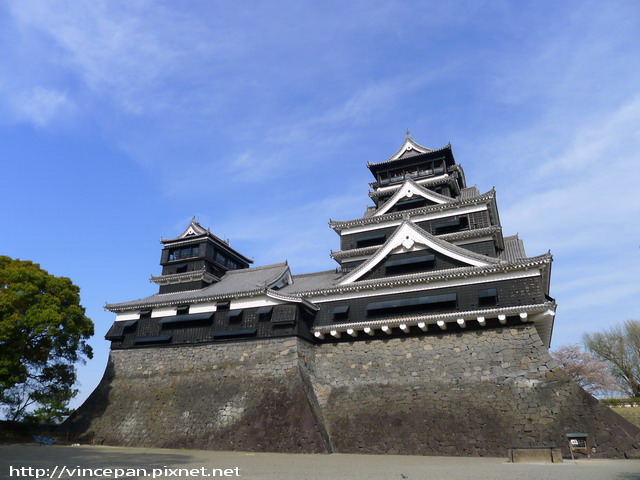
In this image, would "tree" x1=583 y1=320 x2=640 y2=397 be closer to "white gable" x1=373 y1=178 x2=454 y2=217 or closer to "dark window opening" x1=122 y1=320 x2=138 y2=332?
"white gable" x1=373 y1=178 x2=454 y2=217

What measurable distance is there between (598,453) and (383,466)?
8.34 m

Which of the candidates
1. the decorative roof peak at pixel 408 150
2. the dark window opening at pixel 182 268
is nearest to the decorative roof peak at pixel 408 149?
the decorative roof peak at pixel 408 150

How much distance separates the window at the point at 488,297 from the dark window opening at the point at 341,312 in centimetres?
678

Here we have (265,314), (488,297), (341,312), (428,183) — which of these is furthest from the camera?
(428,183)

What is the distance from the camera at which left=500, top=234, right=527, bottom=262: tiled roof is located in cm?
2442

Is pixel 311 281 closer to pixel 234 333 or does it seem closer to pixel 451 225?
pixel 234 333

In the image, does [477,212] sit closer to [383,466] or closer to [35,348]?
[383,466]

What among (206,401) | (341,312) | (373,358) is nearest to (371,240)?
(341,312)

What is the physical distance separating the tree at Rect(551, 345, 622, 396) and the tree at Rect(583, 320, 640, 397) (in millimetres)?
982

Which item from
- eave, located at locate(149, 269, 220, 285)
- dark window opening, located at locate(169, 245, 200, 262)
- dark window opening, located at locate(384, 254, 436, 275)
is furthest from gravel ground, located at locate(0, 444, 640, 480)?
dark window opening, located at locate(169, 245, 200, 262)

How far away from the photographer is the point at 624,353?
40531 mm

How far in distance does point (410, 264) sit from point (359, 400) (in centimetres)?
760

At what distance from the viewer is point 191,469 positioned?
12.2 m

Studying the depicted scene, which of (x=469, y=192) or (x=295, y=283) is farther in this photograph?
(x=469, y=192)
